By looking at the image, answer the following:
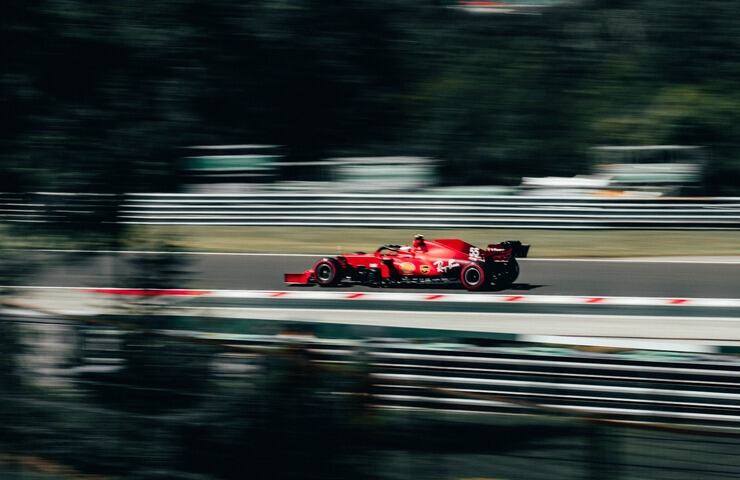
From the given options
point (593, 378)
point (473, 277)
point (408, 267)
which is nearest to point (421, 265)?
point (408, 267)

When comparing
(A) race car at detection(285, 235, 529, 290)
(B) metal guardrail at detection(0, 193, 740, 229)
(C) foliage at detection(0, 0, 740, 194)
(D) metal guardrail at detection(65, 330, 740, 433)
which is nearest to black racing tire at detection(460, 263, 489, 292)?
(A) race car at detection(285, 235, 529, 290)

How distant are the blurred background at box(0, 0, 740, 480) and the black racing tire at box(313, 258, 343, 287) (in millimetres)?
6837

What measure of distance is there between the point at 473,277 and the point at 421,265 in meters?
0.67

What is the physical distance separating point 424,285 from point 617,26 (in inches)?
352

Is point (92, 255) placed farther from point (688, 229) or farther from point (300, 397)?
point (688, 229)

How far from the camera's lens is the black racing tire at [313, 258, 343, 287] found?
454 inches

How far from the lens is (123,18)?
3.67 metres

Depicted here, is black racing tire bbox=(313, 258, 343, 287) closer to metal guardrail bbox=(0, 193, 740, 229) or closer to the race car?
the race car

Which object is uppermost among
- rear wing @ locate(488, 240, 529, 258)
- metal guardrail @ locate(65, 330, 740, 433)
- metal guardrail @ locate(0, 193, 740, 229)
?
metal guardrail @ locate(0, 193, 740, 229)

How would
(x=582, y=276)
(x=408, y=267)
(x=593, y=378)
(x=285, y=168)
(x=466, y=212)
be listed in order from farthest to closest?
(x=466, y=212) < (x=582, y=276) < (x=408, y=267) < (x=593, y=378) < (x=285, y=168)

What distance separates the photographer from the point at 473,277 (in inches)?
462

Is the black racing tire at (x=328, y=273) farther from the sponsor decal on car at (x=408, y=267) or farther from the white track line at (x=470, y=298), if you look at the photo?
the sponsor decal on car at (x=408, y=267)

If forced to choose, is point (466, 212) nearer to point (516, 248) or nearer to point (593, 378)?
point (516, 248)

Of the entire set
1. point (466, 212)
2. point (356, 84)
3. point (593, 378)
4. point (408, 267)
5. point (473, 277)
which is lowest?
point (593, 378)
